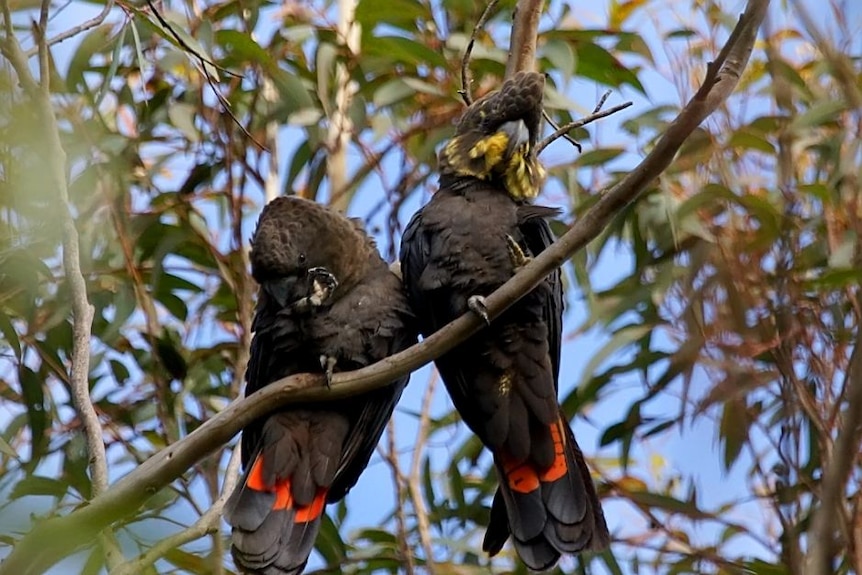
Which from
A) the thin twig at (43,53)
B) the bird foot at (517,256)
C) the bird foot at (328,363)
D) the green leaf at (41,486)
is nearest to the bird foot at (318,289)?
the bird foot at (328,363)

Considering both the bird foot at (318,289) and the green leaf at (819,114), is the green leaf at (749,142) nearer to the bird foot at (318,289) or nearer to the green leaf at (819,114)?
the green leaf at (819,114)

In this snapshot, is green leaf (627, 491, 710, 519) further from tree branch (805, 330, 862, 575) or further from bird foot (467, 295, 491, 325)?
tree branch (805, 330, 862, 575)

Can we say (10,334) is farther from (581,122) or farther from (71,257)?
(581,122)

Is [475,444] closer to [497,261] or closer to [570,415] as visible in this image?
[570,415]

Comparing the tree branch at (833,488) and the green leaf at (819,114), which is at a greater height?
the green leaf at (819,114)

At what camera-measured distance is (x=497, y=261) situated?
2.63 m

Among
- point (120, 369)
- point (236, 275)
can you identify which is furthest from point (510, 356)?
point (120, 369)

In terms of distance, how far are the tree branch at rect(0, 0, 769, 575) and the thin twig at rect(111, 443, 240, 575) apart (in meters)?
0.08

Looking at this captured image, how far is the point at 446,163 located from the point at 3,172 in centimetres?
101

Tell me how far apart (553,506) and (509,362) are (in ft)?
1.01

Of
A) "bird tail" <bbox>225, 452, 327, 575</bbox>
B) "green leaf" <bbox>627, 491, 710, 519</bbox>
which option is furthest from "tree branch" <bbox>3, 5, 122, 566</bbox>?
"green leaf" <bbox>627, 491, 710, 519</bbox>

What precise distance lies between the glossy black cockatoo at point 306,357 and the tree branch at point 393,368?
197 mm

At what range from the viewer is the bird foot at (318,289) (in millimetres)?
2674

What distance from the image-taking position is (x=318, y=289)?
269 centimetres
